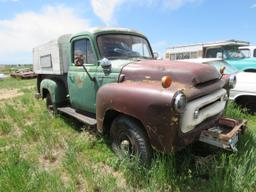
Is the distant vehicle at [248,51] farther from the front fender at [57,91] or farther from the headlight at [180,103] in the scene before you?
the headlight at [180,103]

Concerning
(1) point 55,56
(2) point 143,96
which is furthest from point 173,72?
(1) point 55,56

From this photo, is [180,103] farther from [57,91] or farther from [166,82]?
[57,91]

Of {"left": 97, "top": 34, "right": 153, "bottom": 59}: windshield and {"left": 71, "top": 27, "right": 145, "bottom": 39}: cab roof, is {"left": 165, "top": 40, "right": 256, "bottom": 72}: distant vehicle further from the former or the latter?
{"left": 71, "top": 27, "right": 145, "bottom": 39}: cab roof

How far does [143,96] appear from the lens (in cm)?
307

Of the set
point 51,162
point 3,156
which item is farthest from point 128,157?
point 3,156

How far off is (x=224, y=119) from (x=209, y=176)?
1134 mm

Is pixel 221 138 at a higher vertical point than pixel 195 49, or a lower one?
lower

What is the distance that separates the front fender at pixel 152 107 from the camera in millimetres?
2840

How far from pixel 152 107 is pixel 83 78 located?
2058mm

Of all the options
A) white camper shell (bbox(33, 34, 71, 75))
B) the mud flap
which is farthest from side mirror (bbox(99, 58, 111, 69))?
white camper shell (bbox(33, 34, 71, 75))

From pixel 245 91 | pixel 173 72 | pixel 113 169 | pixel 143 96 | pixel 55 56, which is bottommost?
pixel 113 169

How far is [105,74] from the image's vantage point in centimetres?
407

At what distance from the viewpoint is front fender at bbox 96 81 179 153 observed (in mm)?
2840

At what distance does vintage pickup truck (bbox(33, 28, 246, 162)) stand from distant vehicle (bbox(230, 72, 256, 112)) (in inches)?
69.4
